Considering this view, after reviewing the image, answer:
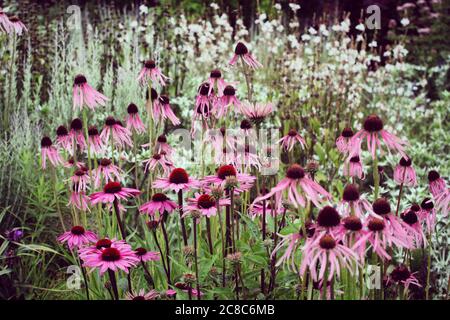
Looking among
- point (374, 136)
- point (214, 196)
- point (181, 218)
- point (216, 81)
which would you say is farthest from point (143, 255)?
point (374, 136)

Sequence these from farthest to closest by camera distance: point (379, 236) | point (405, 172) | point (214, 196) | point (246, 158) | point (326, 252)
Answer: point (246, 158) < point (405, 172) < point (214, 196) < point (379, 236) < point (326, 252)

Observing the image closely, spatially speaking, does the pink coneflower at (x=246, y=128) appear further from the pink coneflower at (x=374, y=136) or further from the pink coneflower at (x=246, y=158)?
the pink coneflower at (x=374, y=136)

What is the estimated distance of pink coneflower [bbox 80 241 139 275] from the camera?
159cm

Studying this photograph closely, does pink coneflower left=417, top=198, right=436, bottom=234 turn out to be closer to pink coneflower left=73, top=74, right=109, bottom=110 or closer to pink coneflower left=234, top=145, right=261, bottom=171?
pink coneflower left=234, top=145, right=261, bottom=171

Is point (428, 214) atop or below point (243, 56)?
below

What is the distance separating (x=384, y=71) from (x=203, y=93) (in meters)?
3.16

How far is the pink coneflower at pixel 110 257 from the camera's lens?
1586mm

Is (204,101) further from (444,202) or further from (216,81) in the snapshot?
(444,202)

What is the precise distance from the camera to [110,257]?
1.61 meters
